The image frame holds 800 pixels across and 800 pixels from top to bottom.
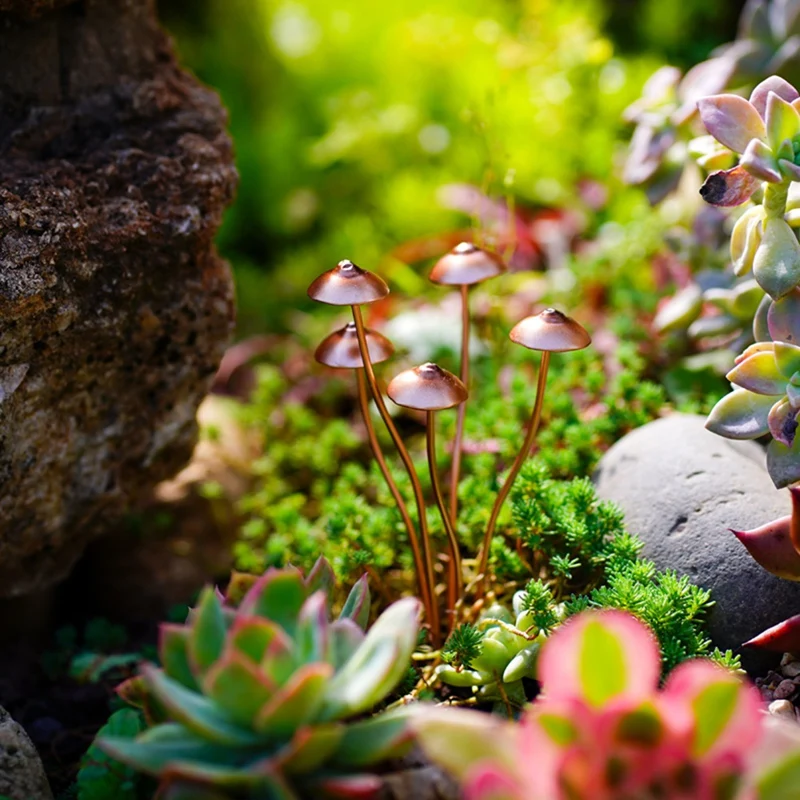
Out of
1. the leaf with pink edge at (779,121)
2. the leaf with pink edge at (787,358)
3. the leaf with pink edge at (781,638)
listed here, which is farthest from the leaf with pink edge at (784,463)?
the leaf with pink edge at (779,121)

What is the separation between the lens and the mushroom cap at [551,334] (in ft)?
5.77

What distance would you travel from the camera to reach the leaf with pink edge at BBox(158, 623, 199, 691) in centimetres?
149

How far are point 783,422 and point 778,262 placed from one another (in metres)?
0.35

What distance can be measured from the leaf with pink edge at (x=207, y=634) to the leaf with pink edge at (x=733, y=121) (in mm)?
1471

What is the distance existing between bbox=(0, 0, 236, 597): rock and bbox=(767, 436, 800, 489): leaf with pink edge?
1405mm

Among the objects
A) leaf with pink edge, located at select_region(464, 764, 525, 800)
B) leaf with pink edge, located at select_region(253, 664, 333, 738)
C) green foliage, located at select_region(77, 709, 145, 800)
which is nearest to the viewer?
leaf with pink edge, located at select_region(464, 764, 525, 800)

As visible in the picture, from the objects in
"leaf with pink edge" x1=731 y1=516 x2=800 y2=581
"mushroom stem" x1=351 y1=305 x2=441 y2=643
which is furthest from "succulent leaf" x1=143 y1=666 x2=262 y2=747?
"leaf with pink edge" x1=731 y1=516 x2=800 y2=581

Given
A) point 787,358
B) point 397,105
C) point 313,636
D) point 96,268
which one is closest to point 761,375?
point 787,358

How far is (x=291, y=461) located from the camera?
3064 millimetres

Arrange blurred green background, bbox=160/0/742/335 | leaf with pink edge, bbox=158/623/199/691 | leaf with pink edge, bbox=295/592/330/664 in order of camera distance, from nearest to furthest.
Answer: leaf with pink edge, bbox=295/592/330/664, leaf with pink edge, bbox=158/623/199/691, blurred green background, bbox=160/0/742/335

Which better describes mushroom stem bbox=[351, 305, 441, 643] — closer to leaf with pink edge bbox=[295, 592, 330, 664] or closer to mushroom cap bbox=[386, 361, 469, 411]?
mushroom cap bbox=[386, 361, 469, 411]

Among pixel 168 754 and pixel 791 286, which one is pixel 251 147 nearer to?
pixel 791 286

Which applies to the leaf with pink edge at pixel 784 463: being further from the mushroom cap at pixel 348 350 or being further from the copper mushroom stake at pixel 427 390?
the mushroom cap at pixel 348 350

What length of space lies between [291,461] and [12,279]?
1.36 metres
